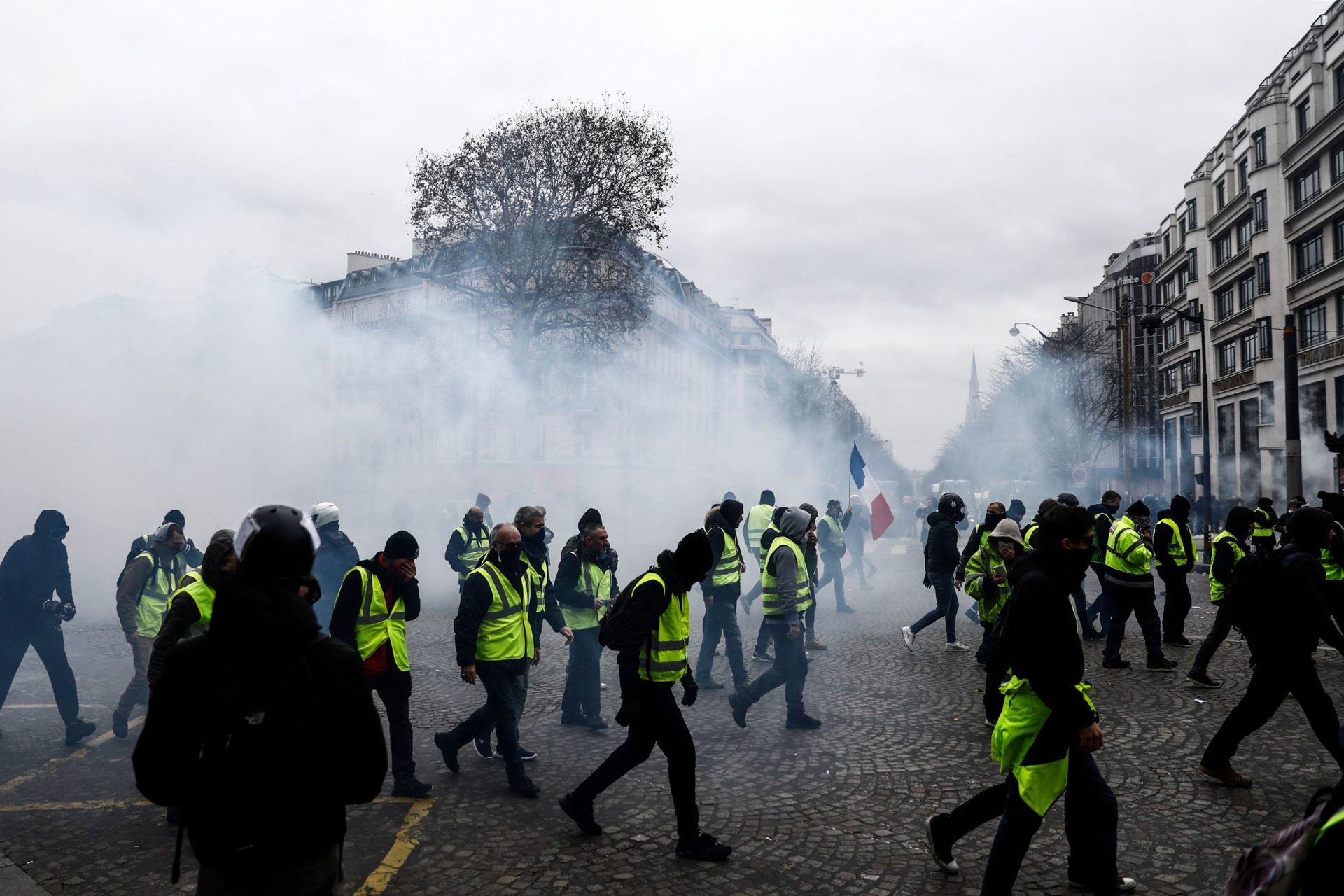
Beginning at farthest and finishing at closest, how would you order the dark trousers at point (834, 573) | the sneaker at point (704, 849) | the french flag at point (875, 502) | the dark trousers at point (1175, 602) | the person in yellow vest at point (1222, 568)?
the french flag at point (875, 502) < the dark trousers at point (834, 573) < the dark trousers at point (1175, 602) < the person in yellow vest at point (1222, 568) < the sneaker at point (704, 849)

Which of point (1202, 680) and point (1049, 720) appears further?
point (1202, 680)

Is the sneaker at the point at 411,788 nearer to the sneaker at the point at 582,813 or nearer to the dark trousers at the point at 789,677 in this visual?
the sneaker at the point at 582,813

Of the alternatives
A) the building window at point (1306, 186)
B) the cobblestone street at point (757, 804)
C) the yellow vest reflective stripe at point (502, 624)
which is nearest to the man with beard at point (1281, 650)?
the cobblestone street at point (757, 804)

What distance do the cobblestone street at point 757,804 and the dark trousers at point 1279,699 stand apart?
0.35 meters

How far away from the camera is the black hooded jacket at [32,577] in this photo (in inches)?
242

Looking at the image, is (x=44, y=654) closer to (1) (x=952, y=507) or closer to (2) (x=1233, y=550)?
(1) (x=952, y=507)

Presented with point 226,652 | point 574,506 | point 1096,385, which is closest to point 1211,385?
point 1096,385

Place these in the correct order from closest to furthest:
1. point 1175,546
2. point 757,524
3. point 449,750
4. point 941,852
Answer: point 941,852 → point 449,750 → point 1175,546 → point 757,524

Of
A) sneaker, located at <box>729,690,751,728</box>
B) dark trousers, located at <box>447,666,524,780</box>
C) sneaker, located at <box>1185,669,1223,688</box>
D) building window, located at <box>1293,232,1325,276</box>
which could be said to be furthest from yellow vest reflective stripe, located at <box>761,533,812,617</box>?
building window, located at <box>1293,232,1325,276</box>

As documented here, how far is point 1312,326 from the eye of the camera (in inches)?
1209

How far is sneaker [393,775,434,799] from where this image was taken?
189 inches

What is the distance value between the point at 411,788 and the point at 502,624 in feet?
3.36

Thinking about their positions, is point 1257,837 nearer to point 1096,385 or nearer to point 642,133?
point 642,133

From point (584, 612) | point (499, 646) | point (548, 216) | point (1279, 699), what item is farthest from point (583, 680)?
point (548, 216)
